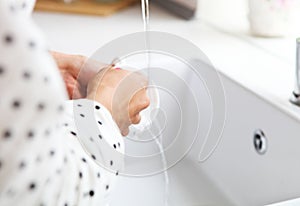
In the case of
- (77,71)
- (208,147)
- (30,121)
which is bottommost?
(208,147)

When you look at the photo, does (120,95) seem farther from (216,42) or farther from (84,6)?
(84,6)

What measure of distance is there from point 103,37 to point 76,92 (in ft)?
1.49

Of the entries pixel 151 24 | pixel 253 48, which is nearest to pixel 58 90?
pixel 253 48

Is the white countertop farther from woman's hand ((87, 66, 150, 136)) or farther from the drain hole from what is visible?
woman's hand ((87, 66, 150, 136))

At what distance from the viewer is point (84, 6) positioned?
4.90 feet

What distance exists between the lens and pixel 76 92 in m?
0.83

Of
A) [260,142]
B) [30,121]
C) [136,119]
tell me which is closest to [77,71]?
[136,119]

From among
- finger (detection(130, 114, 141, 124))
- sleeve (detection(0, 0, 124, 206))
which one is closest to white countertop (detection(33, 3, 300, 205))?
finger (detection(130, 114, 141, 124))

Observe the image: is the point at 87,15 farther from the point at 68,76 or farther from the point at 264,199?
the point at 264,199

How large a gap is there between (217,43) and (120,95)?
0.52 meters

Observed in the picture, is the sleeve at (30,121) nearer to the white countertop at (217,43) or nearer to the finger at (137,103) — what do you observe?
the finger at (137,103)

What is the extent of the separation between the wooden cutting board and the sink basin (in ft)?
1.27

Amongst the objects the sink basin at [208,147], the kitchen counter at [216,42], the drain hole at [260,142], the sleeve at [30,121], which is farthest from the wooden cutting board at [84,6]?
the sleeve at [30,121]

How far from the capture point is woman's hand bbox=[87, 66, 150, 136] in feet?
2.21
